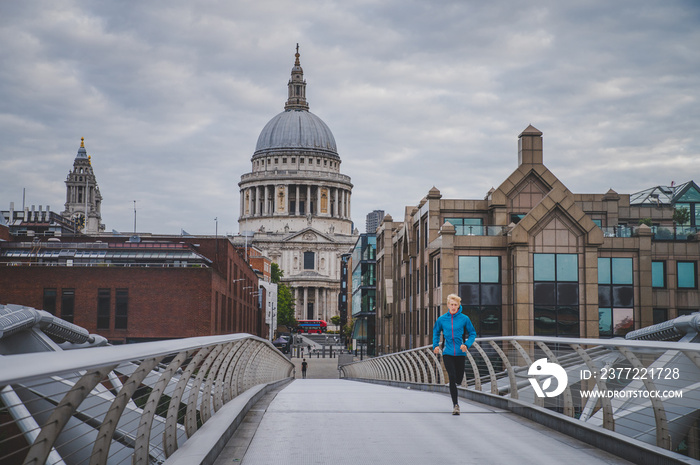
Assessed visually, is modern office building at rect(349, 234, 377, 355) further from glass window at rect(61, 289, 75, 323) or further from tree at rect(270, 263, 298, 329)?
tree at rect(270, 263, 298, 329)

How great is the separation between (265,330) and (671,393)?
10694 cm

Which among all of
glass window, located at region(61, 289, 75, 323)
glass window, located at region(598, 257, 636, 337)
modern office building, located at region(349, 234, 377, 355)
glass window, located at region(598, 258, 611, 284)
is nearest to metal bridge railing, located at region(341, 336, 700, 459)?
glass window, located at region(598, 257, 636, 337)

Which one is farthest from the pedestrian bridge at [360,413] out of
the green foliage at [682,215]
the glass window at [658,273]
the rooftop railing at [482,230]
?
the green foliage at [682,215]

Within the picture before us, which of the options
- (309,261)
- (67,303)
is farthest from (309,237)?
(67,303)

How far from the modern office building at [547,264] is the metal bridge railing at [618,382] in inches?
961

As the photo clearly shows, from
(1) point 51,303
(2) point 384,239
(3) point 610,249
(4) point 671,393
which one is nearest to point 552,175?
(3) point 610,249

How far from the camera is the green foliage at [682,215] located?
53969 mm

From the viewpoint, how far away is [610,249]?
39531 millimetres

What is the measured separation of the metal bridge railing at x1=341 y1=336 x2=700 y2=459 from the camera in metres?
8.03

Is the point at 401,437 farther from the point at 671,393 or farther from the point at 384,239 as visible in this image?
the point at 384,239

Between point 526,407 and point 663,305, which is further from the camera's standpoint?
point 663,305

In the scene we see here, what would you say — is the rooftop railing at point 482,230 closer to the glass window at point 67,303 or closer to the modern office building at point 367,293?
the glass window at point 67,303

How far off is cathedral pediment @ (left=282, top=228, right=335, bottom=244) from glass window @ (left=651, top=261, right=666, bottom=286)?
152m

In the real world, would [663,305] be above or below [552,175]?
below
